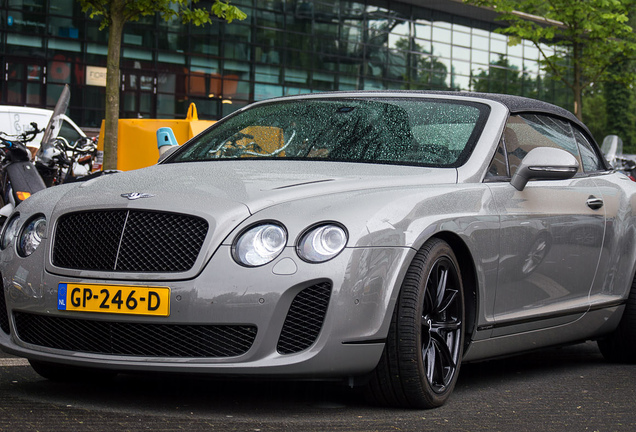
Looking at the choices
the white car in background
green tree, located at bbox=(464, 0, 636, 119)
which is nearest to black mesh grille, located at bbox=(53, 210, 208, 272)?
the white car in background

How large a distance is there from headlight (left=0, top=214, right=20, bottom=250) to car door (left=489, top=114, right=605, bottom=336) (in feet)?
7.11

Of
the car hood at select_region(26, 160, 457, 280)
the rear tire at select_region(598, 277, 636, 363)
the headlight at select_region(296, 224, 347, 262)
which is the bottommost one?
the rear tire at select_region(598, 277, 636, 363)

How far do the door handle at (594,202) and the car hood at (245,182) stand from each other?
1.23 metres

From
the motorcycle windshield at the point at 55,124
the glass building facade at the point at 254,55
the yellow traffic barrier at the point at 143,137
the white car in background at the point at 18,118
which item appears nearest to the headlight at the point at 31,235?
the motorcycle windshield at the point at 55,124

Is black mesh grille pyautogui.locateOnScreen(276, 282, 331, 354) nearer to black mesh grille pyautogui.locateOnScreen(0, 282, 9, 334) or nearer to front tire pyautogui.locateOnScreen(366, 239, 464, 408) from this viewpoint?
front tire pyautogui.locateOnScreen(366, 239, 464, 408)

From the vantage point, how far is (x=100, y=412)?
418 cm

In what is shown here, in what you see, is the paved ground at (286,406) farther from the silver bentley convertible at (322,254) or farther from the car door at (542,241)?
the car door at (542,241)

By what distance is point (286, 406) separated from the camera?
14.5ft

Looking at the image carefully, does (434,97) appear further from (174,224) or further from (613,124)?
(613,124)

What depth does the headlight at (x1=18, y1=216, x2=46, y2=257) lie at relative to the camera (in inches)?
178

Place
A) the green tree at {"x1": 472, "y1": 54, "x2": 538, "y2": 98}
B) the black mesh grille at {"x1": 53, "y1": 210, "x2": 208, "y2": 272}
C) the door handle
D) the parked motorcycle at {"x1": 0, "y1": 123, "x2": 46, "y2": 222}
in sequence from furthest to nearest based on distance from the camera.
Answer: the green tree at {"x1": 472, "y1": 54, "x2": 538, "y2": 98}, the parked motorcycle at {"x1": 0, "y1": 123, "x2": 46, "y2": 222}, the door handle, the black mesh grille at {"x1": 53, "y1": 210, "x2": 208, "y2": 272}

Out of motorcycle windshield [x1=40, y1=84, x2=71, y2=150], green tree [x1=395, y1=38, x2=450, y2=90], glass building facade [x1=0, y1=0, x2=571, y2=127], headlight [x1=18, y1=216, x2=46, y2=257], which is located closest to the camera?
headlight [x1=18, y1=216, x2=46, y2=257]

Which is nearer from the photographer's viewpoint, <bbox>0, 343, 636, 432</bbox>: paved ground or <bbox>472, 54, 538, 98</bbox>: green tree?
<bbox>0, 343, 636, 432</bbox>: paved ground

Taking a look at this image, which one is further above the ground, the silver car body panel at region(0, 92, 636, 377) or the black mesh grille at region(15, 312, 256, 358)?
the silver car body panel at region(0, 92, 636, 377)
